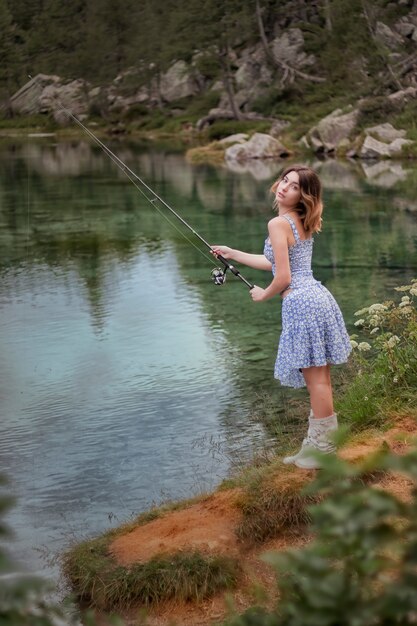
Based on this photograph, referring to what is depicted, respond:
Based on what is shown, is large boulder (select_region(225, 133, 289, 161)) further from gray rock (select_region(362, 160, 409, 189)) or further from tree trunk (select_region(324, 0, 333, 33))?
tree trunk (select_region(324, 0, 333, 33))

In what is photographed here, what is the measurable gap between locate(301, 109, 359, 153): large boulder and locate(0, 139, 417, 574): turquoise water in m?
13.2

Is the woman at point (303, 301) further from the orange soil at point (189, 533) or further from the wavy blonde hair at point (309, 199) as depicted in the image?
the orange soil at point (189, 533)

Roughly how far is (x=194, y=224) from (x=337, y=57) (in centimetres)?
3118

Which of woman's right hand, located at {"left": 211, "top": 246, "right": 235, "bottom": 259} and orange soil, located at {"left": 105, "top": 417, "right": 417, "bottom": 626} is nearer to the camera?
orange soil, located at {"left": 105, "top": 417, "right": 417, "bottom": 626}

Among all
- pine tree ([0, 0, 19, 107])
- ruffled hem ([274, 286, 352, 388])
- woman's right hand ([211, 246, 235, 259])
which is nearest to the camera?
ruffled hem ([274, 286, 352, 388])

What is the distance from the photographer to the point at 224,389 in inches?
352

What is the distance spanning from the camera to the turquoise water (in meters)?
6.91

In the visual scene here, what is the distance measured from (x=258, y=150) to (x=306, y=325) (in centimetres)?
3305

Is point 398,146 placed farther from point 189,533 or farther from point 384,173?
point 189,533

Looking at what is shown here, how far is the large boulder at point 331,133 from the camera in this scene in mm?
37062

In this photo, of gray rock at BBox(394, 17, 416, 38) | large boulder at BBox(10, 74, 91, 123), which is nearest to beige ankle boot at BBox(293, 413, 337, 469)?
gray rock at BBox(394, 17, 416, 38)

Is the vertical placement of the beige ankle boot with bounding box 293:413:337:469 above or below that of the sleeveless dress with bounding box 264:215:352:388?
below

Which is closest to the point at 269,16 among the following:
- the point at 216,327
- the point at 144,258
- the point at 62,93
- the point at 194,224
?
the point at 62,93

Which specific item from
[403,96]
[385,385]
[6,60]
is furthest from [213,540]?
[6,60]
